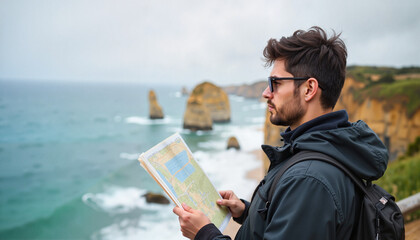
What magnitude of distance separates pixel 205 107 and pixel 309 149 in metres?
41.9

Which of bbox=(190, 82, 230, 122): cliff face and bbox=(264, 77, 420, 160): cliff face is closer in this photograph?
bbox=(264, 77, 420, 160): cliff face

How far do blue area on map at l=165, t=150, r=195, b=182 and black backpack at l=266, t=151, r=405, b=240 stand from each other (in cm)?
54

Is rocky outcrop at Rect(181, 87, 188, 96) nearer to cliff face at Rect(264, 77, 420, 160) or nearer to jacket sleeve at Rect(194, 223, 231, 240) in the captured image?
cliff face at Rect(264, 77, 420, 160)

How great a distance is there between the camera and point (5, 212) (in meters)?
22.9

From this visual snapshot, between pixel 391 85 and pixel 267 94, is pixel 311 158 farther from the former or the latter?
pixel 391 85

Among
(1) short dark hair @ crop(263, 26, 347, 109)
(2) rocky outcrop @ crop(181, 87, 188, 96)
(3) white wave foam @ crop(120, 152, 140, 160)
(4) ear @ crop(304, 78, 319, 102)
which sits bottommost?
(2) rocky outcrop @ crop(181, 87, 188, 96)

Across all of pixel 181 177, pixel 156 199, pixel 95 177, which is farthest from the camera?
pixel 95 177

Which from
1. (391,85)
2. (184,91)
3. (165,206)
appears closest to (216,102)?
(391,85)

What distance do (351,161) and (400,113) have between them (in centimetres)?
2069

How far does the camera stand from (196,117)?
42.3m

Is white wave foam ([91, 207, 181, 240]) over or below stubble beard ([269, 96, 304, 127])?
below

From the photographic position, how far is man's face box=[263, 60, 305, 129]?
5.07ft

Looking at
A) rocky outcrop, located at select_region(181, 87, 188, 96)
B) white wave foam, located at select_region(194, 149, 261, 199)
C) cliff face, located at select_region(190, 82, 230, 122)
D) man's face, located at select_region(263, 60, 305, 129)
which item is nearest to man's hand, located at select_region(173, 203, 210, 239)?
man's face, located at select_region(263, 60, 305, 129)

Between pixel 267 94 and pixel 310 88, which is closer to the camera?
pixel 310 88
